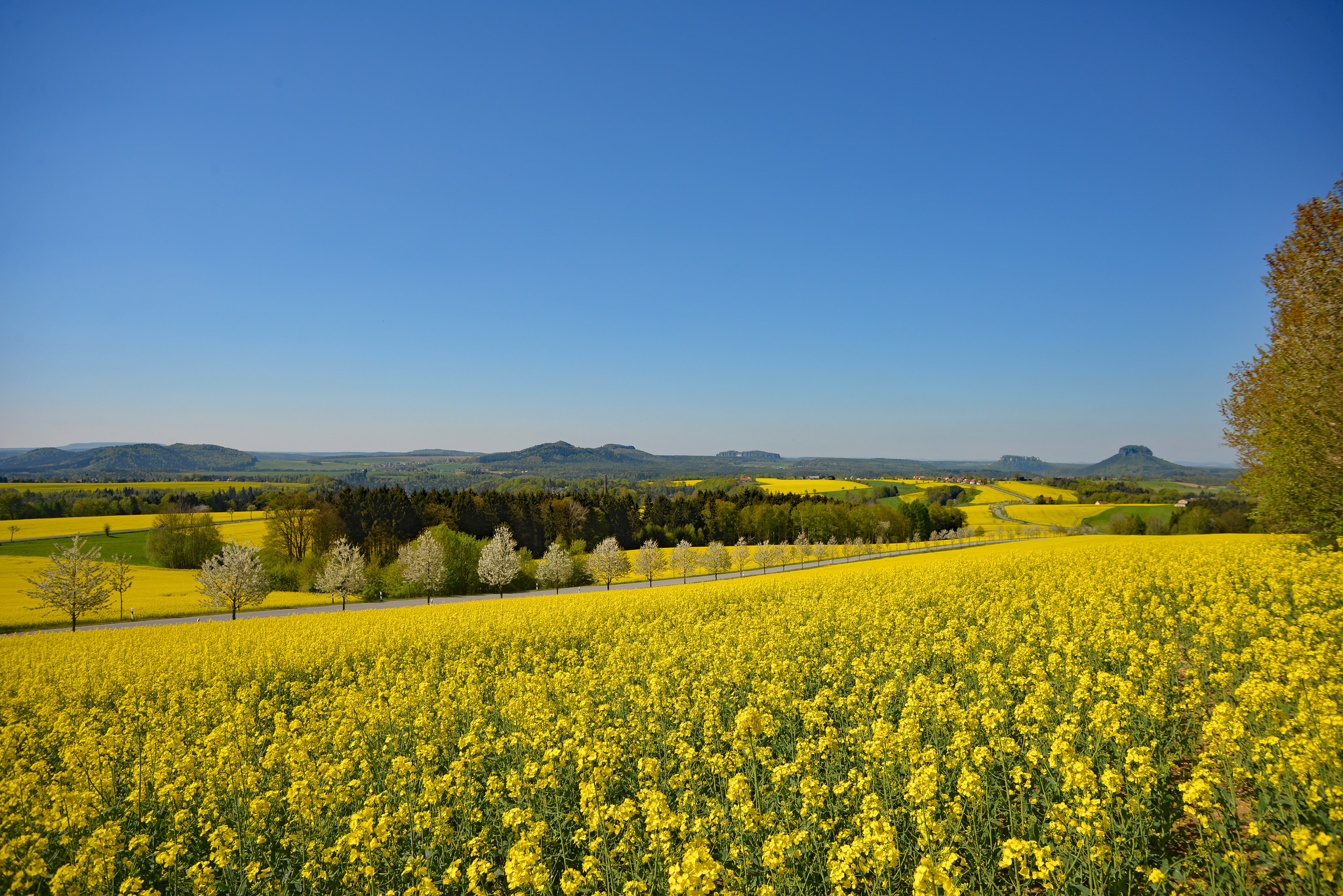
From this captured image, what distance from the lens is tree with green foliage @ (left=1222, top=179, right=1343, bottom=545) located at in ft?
49.6

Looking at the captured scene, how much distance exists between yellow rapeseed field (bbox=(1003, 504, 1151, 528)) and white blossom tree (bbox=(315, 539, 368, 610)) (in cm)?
9668

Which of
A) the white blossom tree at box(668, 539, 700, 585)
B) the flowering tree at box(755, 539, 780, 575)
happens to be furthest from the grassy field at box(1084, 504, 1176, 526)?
the white blossom tree at box(668, 539, 700, 585)

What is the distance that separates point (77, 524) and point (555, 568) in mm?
73689

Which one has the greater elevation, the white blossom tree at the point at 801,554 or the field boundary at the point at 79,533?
the field boundary at the point at 79,533

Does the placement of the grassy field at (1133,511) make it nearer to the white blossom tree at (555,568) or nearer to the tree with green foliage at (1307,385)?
the tree with green foliage at (1307,385)

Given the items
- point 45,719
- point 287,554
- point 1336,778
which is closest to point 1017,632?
point 1336,778

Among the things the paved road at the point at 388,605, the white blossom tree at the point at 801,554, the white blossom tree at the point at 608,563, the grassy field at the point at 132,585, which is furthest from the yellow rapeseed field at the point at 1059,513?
the grassy field at the point at 132,585

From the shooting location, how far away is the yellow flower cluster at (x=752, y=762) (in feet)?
15.6

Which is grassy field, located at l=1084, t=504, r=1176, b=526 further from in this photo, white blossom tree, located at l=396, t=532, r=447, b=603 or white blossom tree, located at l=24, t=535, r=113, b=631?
white blossom tree, located at l=24, t=535, r=113, b=631

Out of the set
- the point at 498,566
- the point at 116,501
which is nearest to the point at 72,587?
the point at 498,566

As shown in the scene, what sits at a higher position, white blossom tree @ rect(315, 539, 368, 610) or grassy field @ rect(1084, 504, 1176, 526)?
grassy field @ rect(1084, 504, 1176, 526)

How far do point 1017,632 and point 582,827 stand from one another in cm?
973

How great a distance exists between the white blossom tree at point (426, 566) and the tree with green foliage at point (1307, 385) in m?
48.4

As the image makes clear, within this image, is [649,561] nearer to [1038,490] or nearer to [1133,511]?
[1133,511]
